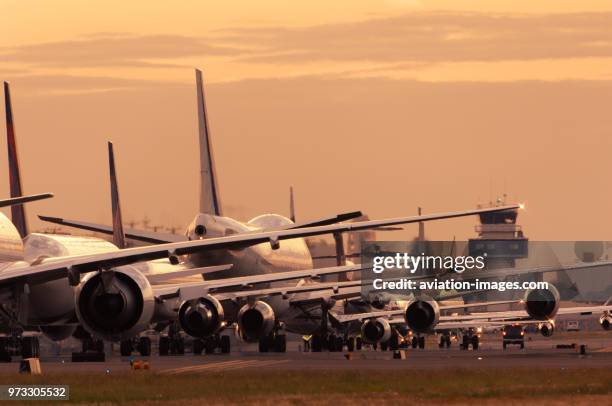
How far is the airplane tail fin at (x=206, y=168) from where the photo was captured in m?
87.9

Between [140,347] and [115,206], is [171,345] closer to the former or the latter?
[140,347]

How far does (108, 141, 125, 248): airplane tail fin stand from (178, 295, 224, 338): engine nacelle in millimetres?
19119

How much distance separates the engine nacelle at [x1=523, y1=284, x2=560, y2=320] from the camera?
6812cm

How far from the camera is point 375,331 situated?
87.4m

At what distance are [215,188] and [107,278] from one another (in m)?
44.5

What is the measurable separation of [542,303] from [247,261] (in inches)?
798

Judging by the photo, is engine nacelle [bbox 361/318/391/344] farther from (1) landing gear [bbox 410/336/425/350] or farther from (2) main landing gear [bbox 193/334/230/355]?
(1) landing gear [bbox 410/336/425/350]

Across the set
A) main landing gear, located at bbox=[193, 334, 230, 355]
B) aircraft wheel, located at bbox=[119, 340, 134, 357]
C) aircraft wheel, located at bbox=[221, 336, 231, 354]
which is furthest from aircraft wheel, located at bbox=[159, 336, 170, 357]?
aircraft wheel, located at bbox=[221, 336, 231, 354]

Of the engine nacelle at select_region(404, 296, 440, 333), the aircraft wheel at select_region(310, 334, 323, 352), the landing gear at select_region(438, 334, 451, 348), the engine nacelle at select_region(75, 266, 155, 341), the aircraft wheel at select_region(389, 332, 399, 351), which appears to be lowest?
the landing gear at select_region(438, 334, 451, 348)

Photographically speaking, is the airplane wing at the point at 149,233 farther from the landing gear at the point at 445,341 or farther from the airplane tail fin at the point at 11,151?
the landing gear at the point at 445,341

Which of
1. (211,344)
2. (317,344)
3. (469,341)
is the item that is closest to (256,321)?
(211,344)

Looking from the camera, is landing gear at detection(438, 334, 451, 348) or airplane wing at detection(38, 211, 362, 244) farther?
landing gear at detection(438, 334, 451, 348)

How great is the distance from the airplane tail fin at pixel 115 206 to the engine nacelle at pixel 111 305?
1519 inches

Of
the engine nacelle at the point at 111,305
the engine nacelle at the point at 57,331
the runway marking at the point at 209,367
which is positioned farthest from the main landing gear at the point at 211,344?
the engine nacelle at the point at 111,305
